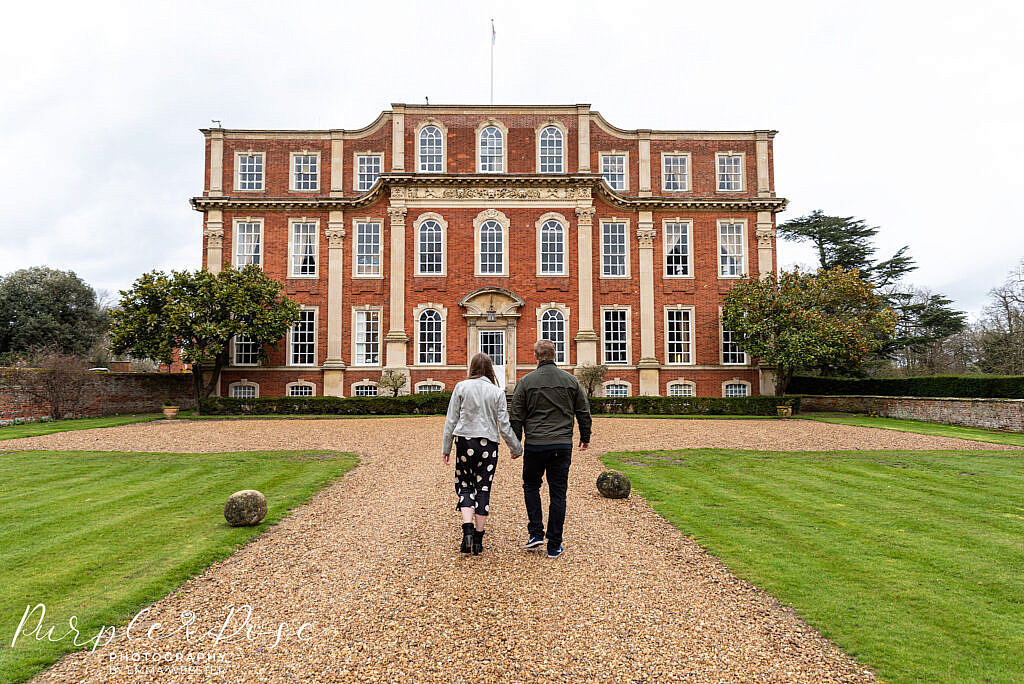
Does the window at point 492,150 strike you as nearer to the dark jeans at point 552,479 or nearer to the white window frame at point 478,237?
the white window frame at point 478,237

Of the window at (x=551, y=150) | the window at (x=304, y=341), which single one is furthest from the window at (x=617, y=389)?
the window at (x=304, y=341)

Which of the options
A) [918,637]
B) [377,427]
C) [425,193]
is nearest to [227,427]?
[377,427]

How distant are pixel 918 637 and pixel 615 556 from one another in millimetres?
2673

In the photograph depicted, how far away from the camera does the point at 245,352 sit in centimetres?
2603

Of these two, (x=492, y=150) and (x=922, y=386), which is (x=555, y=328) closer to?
(x=492, y=150)

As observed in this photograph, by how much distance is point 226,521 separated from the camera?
7.16 metres

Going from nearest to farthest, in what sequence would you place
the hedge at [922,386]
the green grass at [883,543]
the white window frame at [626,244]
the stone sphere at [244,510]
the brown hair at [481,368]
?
the green grass at [883,543]
the brown hair at [481,368]
the stone sphere at [244,510]
the hedge at [922,386]
the white window frame at [626,244]

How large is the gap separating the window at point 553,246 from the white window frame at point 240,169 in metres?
14.1

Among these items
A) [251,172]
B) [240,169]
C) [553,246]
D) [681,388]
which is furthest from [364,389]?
[681,388]

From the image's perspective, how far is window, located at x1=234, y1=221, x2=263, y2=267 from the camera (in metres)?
26.6

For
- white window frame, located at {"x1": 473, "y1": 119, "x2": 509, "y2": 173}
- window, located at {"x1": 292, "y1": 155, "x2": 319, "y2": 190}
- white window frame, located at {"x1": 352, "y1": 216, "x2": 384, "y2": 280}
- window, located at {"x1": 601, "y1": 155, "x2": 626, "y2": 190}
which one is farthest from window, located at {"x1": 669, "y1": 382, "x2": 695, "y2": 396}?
window, located at {"x1": 292, "y1": 155, "x2": 319, "y2": 190}

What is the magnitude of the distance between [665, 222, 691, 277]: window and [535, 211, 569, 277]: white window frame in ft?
16.6

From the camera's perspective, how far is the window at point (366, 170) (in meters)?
27.3

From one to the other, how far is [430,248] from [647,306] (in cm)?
1067
